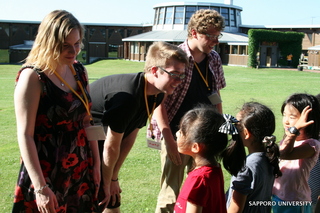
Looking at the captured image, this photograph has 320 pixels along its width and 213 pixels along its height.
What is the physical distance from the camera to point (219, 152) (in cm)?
261

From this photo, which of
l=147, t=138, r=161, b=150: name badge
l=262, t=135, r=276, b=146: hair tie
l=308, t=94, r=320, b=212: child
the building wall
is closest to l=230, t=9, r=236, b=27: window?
the building wall

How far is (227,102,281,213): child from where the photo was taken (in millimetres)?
2725

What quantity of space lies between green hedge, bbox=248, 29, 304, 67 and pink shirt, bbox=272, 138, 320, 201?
40.1 meters

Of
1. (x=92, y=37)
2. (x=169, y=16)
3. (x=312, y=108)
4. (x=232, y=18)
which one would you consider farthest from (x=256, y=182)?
(x=92, y=37)

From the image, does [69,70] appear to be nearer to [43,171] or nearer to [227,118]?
[43,171]

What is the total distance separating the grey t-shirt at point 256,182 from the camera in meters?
2.73

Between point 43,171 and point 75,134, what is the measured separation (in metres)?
0.30

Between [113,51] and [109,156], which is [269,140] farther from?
[113,51]

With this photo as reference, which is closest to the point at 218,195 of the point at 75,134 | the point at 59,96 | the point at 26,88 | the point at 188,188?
the point at 188,188

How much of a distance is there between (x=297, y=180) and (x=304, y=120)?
1.58ft

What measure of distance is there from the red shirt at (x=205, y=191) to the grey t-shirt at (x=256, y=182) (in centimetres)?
28

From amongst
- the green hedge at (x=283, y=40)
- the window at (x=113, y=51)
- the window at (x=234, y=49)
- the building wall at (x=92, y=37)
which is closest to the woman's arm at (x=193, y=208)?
the green hedge at (x=283, y=40)

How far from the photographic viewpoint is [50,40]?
2.38 m

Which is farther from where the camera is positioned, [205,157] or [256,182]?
[256,182]
